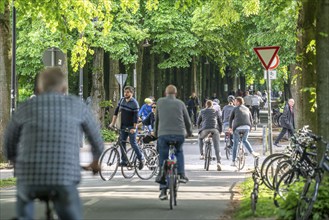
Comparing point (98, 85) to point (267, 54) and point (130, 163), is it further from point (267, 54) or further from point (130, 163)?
point (267, 54)

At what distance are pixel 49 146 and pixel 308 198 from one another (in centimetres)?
501

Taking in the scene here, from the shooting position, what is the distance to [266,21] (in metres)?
41.3

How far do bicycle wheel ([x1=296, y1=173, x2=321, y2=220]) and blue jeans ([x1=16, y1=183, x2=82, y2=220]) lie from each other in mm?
4772

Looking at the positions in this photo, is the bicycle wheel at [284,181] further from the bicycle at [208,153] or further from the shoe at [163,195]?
the bicycle at [208,153]

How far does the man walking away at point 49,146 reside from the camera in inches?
226

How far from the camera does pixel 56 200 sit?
5754mm

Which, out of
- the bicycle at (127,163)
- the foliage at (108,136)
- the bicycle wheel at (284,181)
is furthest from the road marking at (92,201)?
the foliage at (108,136)

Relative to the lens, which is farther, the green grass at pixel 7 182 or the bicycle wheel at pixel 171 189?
the green grass at pixel 7 182

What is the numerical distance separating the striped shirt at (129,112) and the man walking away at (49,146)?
37.4 feet

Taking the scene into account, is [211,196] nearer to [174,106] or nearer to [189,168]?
[174,106]

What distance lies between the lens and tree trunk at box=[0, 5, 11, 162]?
75.3ft

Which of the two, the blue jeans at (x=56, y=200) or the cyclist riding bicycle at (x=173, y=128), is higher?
the cyclist riding bicycle at (x=173, y=128)

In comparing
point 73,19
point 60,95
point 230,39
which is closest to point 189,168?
point 73,19

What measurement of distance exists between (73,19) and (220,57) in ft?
83.5
